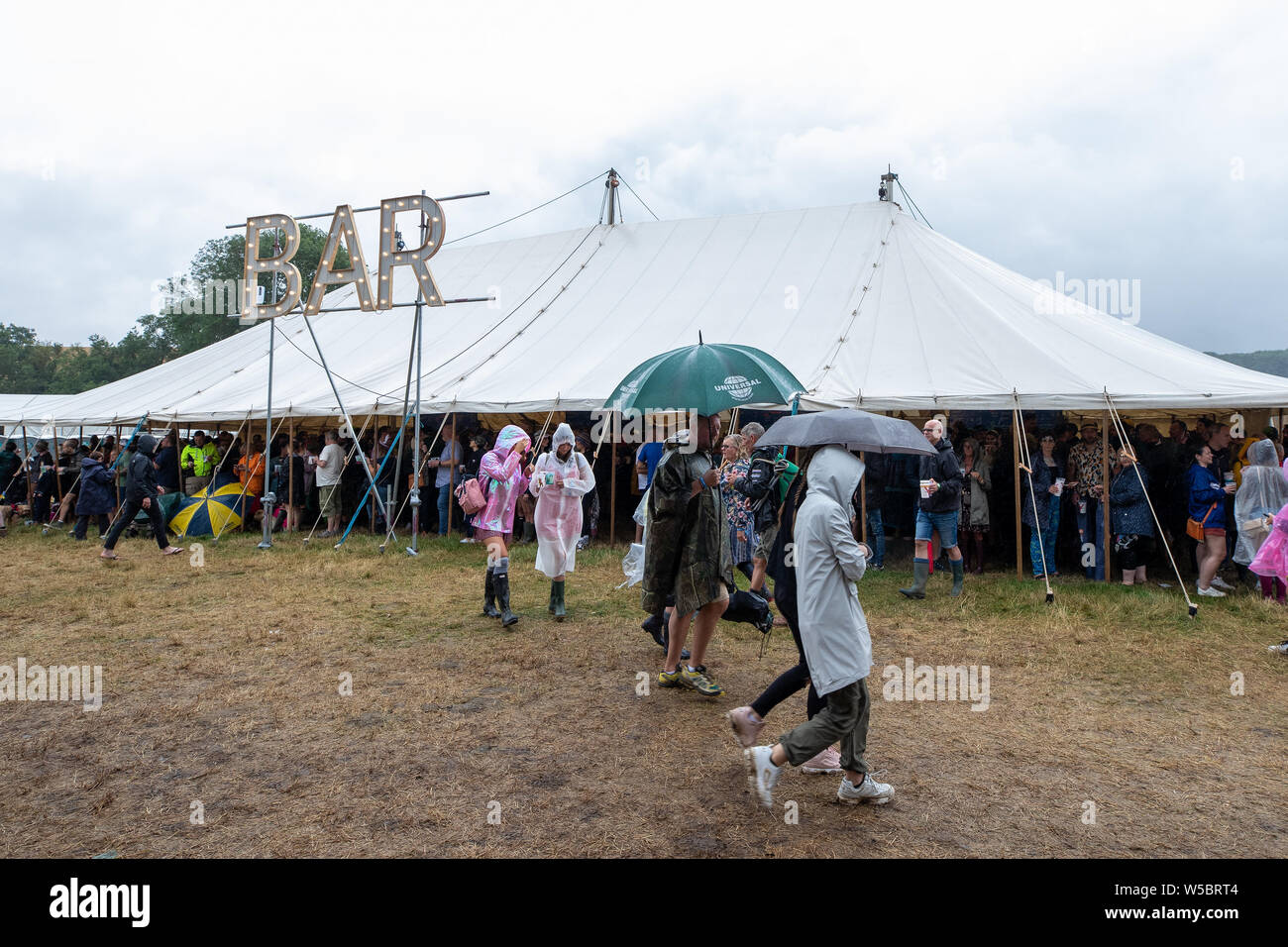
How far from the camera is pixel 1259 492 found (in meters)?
7.12

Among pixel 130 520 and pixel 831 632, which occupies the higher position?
pixel 831 632

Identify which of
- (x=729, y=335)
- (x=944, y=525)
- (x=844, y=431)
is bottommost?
(x=944, y=525)

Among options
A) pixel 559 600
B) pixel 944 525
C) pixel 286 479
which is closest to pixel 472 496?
pixel 559 600

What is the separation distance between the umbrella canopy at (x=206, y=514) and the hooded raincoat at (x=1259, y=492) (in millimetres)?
13073

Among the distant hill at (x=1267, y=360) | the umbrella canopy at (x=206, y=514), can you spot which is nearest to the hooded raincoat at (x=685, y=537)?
the umbrella canopy at (x=206, y=514)

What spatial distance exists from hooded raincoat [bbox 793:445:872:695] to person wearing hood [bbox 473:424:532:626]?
11.8ft

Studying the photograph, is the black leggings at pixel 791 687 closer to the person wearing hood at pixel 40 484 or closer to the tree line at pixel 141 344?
the person wearing hood at pixel 40 484

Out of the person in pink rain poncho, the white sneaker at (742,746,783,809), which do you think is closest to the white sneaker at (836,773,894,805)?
the white sneaker at (742,746,783,809)

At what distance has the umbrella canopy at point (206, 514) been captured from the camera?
1239 cm

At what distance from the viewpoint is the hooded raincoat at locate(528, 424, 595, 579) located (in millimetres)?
6461

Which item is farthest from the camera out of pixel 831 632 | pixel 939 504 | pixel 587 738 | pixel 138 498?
pixel 138 498

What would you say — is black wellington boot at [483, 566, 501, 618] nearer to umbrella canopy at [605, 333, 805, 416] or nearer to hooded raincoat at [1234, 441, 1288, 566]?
umbrella canopy at [605, 333, 805, 416]

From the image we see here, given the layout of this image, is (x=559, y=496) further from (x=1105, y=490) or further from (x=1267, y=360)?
(x=1267, y=360)

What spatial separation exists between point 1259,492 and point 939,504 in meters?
2.70
